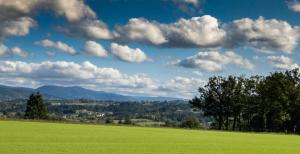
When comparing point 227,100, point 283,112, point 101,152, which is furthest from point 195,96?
point 101,152

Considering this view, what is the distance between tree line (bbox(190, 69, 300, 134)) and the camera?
315ft

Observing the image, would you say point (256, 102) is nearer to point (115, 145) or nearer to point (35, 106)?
point (35, 106)

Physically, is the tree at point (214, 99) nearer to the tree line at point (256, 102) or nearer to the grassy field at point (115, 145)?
the tree line at point (256, 102)

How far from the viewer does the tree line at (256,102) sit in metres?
96.0

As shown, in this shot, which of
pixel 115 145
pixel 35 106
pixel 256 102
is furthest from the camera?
pixel 35 106

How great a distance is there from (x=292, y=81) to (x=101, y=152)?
81886 millimetres

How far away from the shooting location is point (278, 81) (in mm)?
98312

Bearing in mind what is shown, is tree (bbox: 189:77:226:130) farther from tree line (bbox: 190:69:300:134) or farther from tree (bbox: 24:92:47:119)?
tree (bbox: 24:92:47:119)

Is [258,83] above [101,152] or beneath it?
above

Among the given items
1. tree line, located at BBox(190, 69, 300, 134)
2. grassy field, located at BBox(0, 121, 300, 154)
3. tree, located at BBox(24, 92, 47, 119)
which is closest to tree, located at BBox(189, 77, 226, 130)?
tree line, located at BBox(190, 69, 300, 134)

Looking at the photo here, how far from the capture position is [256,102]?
101 meters

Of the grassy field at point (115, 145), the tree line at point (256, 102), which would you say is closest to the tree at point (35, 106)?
the tree line at point (256, 102)

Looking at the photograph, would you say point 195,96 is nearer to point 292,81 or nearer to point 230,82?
point 230,82

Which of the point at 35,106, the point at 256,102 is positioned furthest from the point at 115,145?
the point at 35,106
